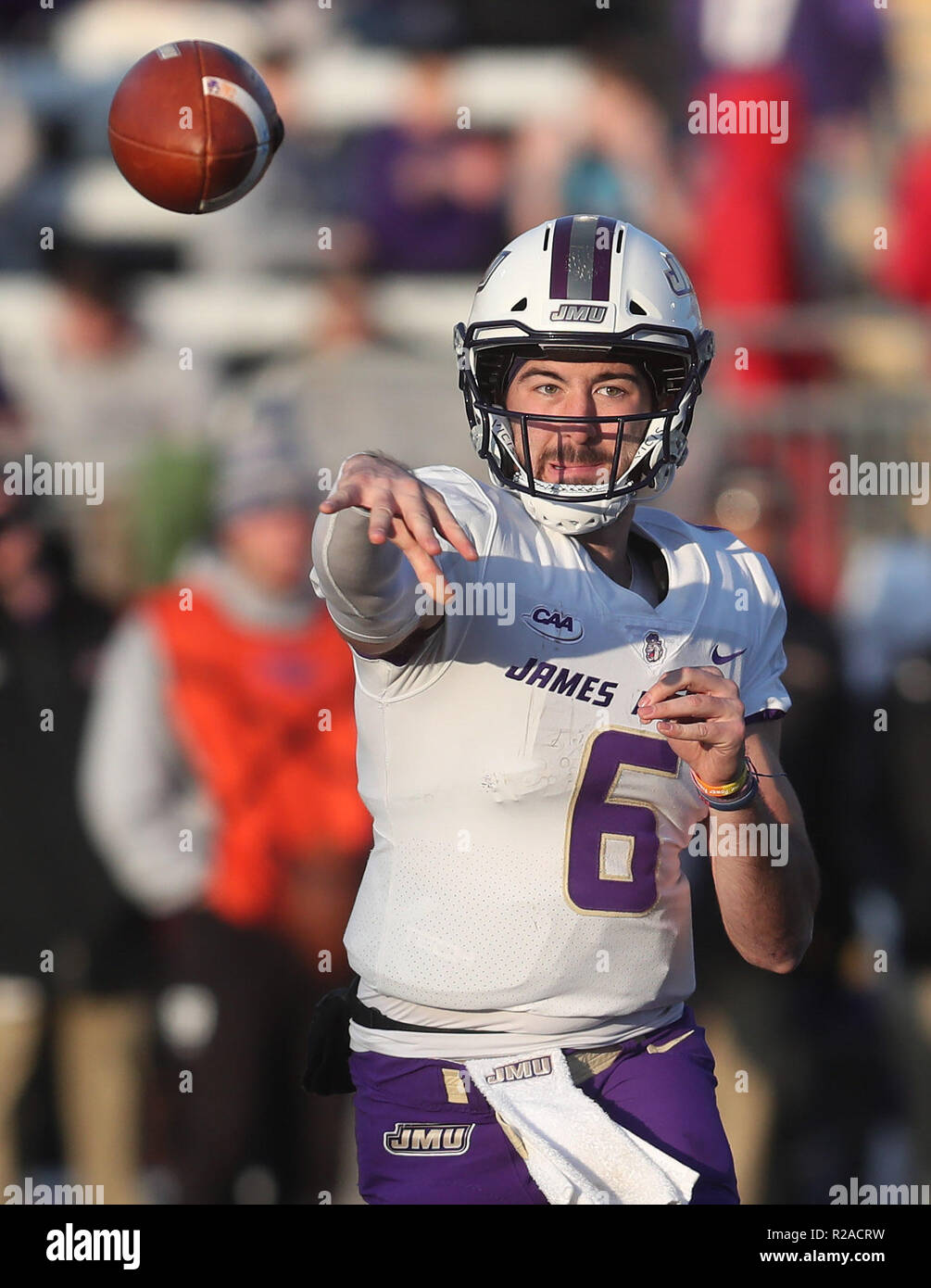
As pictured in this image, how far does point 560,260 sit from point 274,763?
2144 mm

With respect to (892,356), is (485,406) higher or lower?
lower

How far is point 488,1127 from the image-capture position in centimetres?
318

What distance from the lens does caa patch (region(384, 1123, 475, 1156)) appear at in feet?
10.5

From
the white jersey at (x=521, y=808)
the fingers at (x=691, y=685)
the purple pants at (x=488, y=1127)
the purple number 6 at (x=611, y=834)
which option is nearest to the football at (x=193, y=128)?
the white jersey at (x=521, y=808)

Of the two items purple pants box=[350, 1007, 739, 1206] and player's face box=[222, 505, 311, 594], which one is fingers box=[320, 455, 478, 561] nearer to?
purple pants box=[350, 1007, 739, 1206]

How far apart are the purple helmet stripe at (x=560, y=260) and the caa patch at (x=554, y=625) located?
61 centimetres

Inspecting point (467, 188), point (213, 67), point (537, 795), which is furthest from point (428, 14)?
point (537, 795)

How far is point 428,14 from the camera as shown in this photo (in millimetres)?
8625

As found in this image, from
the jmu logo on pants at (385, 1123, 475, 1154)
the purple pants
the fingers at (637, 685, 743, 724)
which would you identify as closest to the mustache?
the fingers at (637, 685, 743, 724)

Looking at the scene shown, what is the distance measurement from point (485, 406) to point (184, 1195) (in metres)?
2.70

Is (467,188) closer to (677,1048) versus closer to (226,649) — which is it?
(226,649)

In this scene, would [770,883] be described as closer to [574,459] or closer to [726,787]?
[726,787]

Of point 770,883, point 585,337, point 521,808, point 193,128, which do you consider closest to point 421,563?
point 521,808
